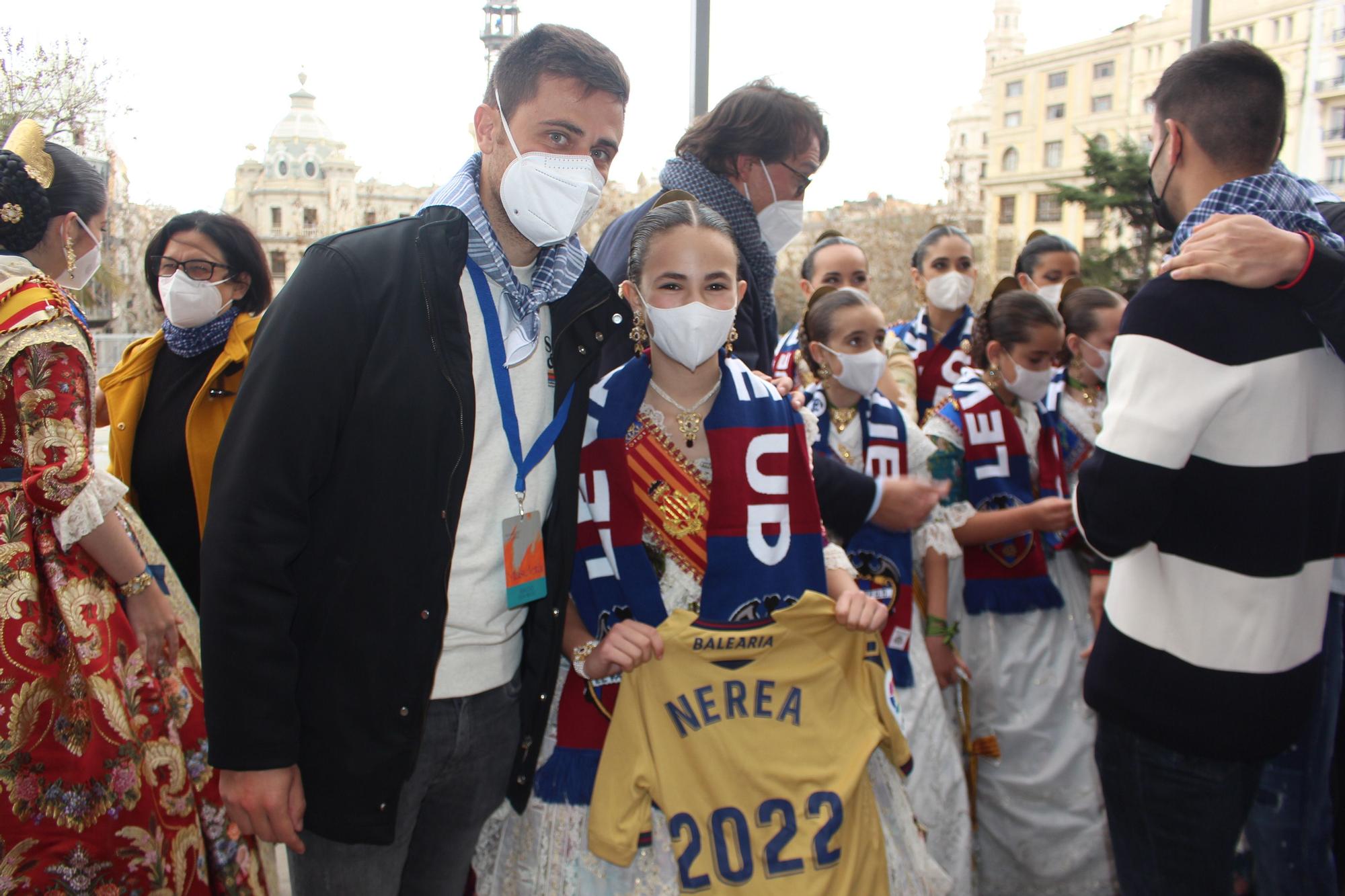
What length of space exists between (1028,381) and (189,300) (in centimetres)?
300

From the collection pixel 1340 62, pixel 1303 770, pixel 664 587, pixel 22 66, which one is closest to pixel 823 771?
pixel 664 587

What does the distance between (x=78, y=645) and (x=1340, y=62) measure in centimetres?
4287

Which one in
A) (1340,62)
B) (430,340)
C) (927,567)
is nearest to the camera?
(430,340)

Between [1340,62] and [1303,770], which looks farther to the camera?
[1340,62]

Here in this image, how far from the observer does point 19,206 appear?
7.82ft

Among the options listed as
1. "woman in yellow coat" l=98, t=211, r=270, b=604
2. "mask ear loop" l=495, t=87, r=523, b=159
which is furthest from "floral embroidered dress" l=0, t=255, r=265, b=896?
"mask ear loop" l=495, t=87, r=523, b=159

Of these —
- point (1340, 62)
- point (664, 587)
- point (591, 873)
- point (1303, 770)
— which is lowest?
point (591, 873)

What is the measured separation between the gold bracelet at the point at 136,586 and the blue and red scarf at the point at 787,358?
82.4 inches

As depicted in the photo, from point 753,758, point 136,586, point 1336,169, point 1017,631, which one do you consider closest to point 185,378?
point 136,586

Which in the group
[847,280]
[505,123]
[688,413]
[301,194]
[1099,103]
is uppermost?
[1099,103]

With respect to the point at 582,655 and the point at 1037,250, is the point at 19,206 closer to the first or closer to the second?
the point at 582,655

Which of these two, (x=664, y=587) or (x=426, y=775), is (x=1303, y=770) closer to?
(x=664, y=587)

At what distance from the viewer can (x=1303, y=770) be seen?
1988mm

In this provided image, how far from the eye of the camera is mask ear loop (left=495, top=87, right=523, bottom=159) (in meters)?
1.87
